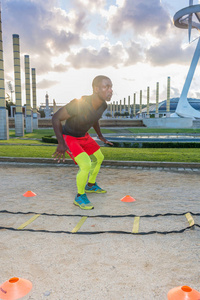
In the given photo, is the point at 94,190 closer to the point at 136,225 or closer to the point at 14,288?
the point at 136,225

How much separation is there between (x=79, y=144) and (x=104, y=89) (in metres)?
1.09

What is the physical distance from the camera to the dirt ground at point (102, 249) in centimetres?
230

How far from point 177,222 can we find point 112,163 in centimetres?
510

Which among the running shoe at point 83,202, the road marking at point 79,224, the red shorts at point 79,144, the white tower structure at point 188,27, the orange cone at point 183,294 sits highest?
the white tower structure at point 188,27

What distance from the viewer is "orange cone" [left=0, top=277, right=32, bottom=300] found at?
2184 millimetres

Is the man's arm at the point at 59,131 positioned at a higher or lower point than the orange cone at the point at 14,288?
higher

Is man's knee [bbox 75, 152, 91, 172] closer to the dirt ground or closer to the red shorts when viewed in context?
the red shorts

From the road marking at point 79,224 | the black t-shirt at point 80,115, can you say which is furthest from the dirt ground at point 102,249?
the black t-shirt at point 80,115

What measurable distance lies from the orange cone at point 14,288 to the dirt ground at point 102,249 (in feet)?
0.21

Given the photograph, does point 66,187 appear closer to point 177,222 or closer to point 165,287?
point 177,222

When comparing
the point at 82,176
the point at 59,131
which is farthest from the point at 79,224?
the point at 59,131

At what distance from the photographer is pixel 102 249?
9.89ft

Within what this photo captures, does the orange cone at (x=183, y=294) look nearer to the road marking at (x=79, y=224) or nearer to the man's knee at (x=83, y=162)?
the road marking at (x=79, y=224)

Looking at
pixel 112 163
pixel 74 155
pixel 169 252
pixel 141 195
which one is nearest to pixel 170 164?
pixel 112 163
